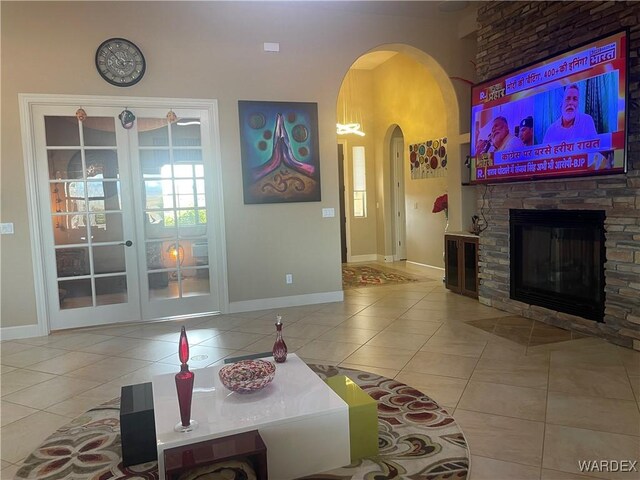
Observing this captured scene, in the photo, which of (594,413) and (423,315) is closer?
(594,413)

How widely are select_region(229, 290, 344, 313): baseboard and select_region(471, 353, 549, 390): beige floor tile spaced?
7.86 feet

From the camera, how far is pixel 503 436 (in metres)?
2.43

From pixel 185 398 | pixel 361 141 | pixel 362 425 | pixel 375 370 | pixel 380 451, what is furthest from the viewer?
pixel 361 141

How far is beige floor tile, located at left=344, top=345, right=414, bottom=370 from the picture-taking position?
354 cm

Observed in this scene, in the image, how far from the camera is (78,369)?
367 centimetres

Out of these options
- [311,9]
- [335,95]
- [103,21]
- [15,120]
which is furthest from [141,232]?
[311,9]

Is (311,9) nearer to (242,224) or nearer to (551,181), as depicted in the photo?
(242,224)

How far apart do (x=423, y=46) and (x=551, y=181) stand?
2592mm

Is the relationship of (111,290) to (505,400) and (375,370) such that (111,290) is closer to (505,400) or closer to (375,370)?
(375,370)

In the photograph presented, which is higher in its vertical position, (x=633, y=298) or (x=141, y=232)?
(x=141, y=232)

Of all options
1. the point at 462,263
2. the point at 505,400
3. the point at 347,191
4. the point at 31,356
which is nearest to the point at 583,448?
the point at 505,400

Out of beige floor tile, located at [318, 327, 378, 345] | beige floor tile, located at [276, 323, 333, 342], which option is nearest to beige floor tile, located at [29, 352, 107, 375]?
beige floor tile, located at [276, 323, 333, 342]

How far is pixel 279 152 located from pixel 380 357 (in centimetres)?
275

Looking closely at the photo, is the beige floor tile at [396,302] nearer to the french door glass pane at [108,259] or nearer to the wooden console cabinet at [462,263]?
the wooden console cabinet at [462,263]
